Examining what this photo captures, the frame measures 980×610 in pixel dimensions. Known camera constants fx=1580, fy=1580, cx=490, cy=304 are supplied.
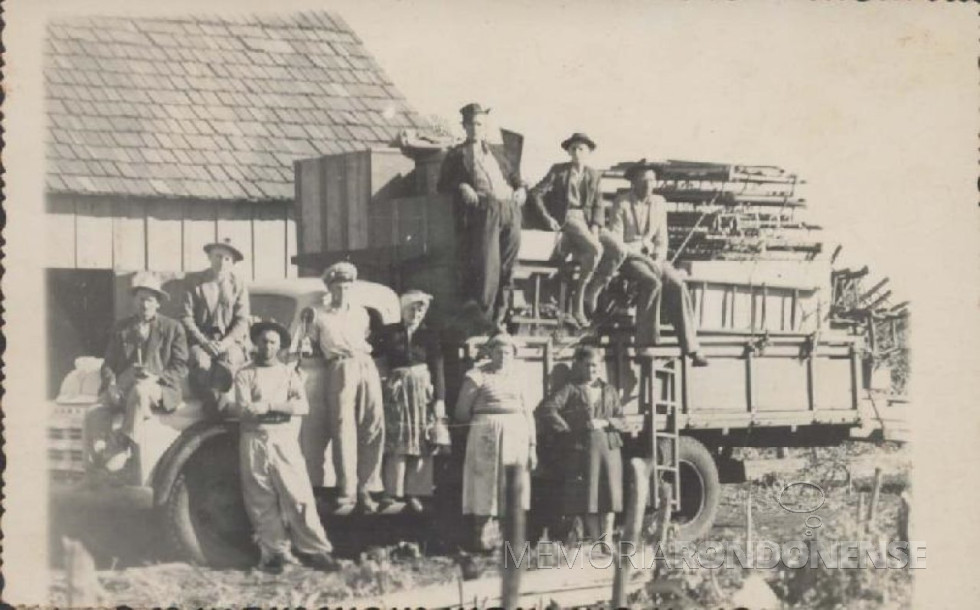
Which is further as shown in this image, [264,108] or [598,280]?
[264,108]

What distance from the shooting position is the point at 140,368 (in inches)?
428

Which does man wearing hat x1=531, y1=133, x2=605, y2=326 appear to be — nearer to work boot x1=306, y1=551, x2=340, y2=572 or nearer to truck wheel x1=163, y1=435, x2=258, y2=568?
work boot x1=306, y1=551, x2=340, y2=572

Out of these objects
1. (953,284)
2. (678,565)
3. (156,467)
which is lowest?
(678,565)

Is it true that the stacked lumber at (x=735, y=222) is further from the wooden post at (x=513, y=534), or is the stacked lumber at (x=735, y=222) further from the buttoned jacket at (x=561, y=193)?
the wooden post at (x=513, y=534)

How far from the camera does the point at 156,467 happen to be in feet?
35.2

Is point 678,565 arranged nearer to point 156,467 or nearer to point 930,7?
point 156,467

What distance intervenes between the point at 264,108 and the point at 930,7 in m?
6.99

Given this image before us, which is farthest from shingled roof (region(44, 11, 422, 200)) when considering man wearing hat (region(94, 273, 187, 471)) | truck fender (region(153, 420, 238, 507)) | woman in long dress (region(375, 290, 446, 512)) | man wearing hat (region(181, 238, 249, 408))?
truck fender (region(153, 420, 238, 507))

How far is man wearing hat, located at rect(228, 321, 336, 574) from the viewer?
10.9 meters

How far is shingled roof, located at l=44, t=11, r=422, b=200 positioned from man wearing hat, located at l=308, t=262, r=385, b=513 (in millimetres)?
4357

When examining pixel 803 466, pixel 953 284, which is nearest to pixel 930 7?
pixel 953 284

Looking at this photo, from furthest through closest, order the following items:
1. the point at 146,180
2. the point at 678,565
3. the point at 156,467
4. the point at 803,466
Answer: the point at 146,180, the point at 803,466, the point at 678,565, the point at 156,467

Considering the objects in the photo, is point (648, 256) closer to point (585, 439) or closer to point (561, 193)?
point (561, 193)

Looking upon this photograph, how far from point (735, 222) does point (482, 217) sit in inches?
125
